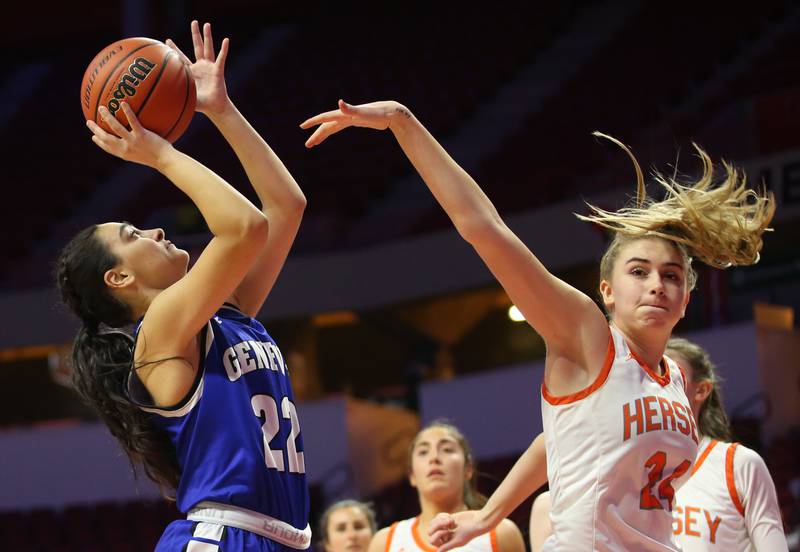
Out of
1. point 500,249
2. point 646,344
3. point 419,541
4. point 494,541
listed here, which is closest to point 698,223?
point 646,344

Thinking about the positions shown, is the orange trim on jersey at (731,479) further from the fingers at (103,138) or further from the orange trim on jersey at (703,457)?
the fingers at (103,138)

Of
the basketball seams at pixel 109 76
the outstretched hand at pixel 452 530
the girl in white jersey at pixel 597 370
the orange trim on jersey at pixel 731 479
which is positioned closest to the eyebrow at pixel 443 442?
the orange trim on jersey at pixel 731 479

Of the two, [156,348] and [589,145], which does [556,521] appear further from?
[589,145]

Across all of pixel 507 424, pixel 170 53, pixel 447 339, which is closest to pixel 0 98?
pixel 447 339

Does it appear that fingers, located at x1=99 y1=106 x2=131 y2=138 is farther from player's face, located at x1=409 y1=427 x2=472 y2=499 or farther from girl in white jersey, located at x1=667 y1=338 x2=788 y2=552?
player's face, located at x1=409 y1=427 x2=472 y2=499

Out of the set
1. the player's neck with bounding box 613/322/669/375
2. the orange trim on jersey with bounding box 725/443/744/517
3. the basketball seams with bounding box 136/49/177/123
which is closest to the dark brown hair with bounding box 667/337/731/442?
the orange trim on jersey with bounding box 725/443/744/517

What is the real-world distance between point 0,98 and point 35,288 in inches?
287

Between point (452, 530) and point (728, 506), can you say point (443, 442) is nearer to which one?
point (728, 506)

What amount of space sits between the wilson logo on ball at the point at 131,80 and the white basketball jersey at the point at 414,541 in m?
2.48

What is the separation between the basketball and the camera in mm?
3062

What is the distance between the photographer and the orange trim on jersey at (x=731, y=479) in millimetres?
3830

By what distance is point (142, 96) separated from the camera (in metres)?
3.07

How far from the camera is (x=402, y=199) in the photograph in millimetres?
14648

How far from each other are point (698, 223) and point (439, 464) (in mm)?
2158
